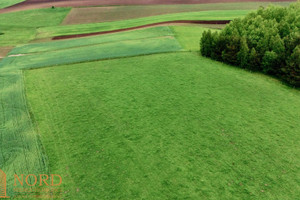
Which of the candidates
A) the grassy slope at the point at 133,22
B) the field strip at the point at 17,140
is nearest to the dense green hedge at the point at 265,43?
the grassy slope at the point at 133,22

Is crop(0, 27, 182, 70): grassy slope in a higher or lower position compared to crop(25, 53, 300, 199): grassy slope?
higher

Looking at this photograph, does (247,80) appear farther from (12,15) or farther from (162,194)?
(12,15)

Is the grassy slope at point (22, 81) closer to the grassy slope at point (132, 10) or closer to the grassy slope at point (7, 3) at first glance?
the grassy slope at point (132, 10)

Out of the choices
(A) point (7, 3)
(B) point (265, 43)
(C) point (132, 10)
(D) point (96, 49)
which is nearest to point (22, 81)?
(D) point (96, 49)

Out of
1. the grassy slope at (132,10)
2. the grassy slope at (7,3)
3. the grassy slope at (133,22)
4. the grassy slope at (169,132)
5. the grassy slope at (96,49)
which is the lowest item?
the grassy slope at (169,132)

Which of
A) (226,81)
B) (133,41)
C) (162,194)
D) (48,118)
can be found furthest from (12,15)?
(162,194)

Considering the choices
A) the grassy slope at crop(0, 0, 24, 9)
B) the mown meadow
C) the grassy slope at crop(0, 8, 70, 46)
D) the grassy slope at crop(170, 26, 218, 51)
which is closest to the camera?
the mown meadow

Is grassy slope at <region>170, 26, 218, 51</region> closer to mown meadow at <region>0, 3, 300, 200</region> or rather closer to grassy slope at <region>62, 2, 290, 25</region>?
mown meadow at <region>0, 3, 300, 200</region>

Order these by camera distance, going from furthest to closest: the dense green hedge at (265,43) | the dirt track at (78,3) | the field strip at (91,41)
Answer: the dirt track at (78,3) → the field strip at (91,41) → the dense green hedge at (265,43)

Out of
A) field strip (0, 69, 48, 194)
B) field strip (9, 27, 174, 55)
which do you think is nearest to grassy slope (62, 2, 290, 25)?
field strip (9, 27, 174, 55)
